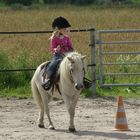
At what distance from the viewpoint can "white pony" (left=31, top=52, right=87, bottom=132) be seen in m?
9.35

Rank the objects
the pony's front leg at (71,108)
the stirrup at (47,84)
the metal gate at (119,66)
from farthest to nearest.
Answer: the metal gate at (119,66) → the stirrup at (47,84) → the pony's front leg at (71,108)

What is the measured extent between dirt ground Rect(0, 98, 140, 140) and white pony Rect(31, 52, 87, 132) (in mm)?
346

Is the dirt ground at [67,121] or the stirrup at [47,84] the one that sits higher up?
the stirrup at [47,84]

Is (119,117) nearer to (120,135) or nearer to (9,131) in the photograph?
(120,135)

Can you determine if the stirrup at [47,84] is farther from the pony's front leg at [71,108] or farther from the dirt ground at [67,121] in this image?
the dirt ground at [67,121]

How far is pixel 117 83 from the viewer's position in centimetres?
1489

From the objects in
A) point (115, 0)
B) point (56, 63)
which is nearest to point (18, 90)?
point (56, 63)

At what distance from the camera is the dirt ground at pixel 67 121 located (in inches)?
369

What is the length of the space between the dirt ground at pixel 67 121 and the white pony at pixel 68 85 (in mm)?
346

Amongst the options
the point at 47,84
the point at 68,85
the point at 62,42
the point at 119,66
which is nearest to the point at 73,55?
the point at 68,85

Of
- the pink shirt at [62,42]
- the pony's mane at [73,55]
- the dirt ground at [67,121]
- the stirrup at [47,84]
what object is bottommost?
the dirt ground at [67,121]

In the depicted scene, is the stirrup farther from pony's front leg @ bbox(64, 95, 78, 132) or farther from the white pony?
pony's front leg @ bbox(64, 95, 78, 132)

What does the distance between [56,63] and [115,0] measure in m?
72.0

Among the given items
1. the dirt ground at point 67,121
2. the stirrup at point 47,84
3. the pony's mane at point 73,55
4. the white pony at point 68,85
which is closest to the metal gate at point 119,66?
the dirt ground at point 67,121
